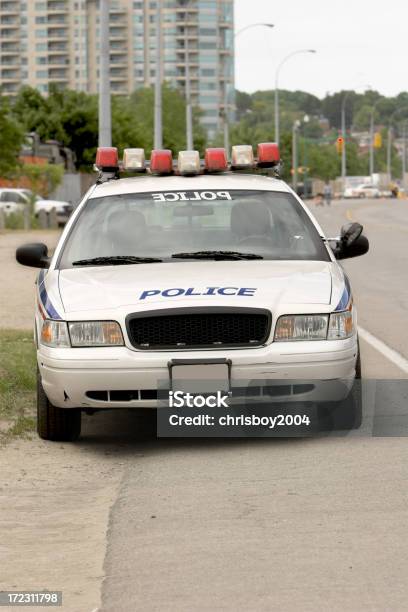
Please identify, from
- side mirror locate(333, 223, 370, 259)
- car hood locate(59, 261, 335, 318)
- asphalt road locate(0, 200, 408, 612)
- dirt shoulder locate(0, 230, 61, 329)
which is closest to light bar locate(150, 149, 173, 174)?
side mirror locate(333, 223, 370, 259)

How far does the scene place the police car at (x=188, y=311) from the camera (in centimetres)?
804

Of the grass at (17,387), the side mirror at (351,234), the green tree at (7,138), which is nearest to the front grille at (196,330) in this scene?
the grass at (17,387)

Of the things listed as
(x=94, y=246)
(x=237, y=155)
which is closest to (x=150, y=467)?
(x=94, y=246)

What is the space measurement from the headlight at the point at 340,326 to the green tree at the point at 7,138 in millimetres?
35198

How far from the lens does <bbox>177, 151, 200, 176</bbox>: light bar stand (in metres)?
10.3

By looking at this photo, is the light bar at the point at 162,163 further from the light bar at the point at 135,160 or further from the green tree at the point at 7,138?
the green tree at the point at 7,138

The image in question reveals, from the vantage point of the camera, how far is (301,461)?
25.7ft

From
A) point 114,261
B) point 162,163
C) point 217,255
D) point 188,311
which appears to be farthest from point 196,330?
point 162,163

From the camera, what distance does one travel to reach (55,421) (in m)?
8.67

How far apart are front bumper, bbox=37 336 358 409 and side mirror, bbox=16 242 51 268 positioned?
1372 mm

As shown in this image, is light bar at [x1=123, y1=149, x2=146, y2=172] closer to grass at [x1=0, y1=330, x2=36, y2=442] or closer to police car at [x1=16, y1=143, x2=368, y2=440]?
police car at [x1=16, y1=143, x2=368, y2=440]

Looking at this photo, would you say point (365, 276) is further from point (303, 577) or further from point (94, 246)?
point (303, 577)

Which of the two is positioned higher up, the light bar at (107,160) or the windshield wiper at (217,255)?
the light bar at (107,160)

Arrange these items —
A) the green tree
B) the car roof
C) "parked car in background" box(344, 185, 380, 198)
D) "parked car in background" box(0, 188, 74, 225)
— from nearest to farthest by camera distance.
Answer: the car roof
the green tree
"parked car in background" box(0, 188, 74, 225)
"parked car in background" box(344, 185, 380, 198)
